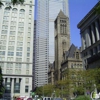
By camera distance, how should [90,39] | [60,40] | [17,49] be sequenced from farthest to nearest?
[60,40] → [17,49] → [90,39]

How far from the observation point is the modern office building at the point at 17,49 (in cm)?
8756

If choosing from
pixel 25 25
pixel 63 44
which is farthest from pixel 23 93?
pixel 63 44

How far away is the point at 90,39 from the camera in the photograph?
72.6 meters

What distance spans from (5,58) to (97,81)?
5238 centimetres

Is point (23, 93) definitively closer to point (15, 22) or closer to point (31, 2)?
point (15, 22)

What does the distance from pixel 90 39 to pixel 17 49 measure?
37.8 m

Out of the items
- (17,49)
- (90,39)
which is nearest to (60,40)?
(17,49)

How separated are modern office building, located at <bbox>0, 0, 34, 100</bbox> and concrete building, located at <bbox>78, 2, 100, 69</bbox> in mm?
29142

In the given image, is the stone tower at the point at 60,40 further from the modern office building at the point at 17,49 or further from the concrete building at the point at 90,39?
the concrete building at the point at 90,39

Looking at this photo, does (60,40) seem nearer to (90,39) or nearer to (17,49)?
(17,49)

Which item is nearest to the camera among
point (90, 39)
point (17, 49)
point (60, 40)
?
point (90, 39)

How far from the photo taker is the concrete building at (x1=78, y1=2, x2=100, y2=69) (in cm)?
6328

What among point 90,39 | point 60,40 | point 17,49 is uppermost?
point 60,40

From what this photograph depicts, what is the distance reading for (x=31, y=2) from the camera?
326ft
